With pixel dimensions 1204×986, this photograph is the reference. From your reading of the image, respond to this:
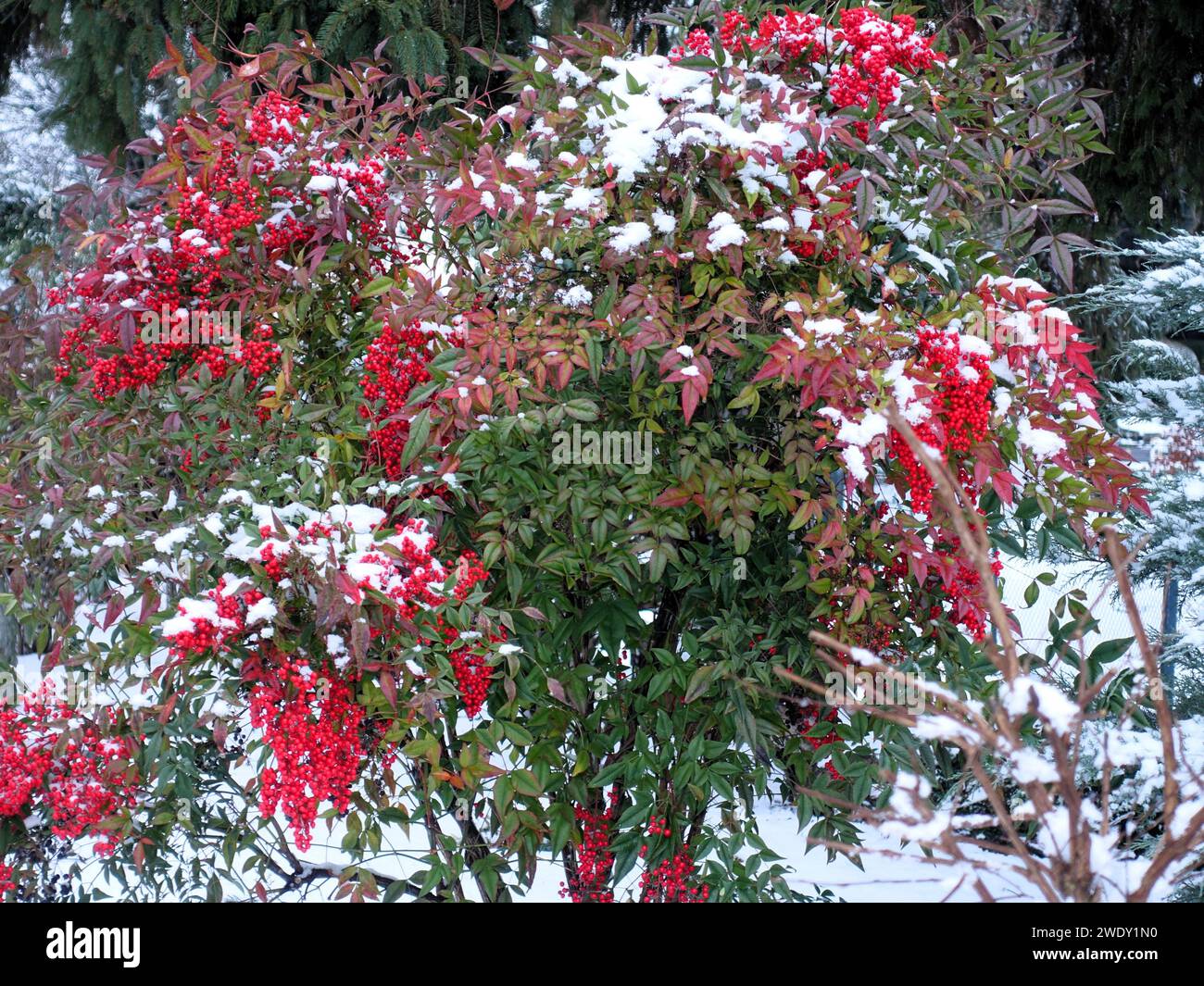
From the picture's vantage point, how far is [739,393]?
2094mm

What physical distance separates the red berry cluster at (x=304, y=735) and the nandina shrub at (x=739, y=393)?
313 mm

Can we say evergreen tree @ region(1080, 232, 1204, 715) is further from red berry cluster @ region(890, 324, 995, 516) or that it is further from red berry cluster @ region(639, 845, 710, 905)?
red berry cluster @ region(639, 845, 710, 905)

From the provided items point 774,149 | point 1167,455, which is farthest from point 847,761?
point 1167,455

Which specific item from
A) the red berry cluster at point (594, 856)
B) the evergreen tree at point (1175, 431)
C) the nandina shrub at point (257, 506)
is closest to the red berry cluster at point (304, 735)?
the nandina shrub at point (257, 506)

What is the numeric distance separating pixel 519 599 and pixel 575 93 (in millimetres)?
1119

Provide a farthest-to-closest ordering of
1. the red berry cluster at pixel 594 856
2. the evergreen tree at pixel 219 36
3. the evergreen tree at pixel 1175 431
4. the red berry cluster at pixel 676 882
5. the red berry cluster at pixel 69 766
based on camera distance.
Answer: the evergreen tree at pixel 219 36, the evergreen tree at pixel 1175 431, the red berry cluster at pixel 594 856, the red berry cluster at pixel 676 882, the red berry cluster at pixel 69 766

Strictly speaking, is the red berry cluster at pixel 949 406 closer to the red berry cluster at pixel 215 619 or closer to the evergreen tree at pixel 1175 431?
the red berry cluster at pixel 215 619

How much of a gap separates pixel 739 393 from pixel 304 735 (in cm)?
103

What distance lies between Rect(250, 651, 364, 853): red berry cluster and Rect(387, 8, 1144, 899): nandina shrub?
31 centimetres

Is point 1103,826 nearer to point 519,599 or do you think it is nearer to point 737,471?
point 737,471

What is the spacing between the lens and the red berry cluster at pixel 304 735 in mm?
1747

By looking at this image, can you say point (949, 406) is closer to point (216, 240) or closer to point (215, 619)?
point (215, 619)

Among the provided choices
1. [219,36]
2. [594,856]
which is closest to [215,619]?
[594,856]

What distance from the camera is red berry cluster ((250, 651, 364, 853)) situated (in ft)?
5.73
